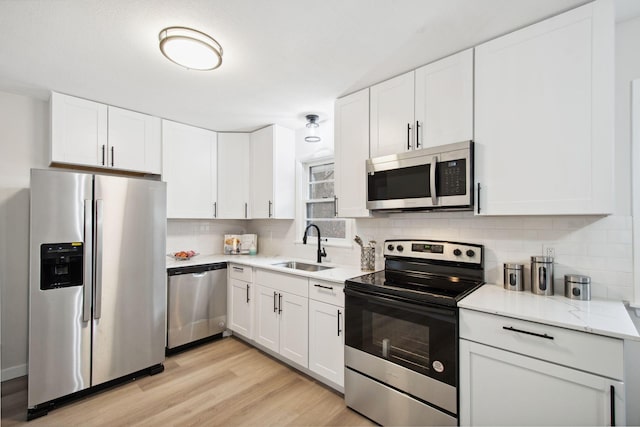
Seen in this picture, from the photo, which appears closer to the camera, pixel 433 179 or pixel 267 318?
pixel 433 179

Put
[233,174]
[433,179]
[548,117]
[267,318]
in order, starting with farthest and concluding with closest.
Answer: [233,174]
[267,318]
[433,179]
[548,117]

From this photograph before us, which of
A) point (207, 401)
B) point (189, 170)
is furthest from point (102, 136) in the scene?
point (207, 401)

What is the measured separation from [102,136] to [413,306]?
3086 mm

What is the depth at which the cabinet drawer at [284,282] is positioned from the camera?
248cm

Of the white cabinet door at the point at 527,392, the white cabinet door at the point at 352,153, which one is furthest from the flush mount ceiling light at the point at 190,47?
the white cabinet door at the point at 527,392

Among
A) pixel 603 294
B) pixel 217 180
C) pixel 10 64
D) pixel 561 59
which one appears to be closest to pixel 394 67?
pixel 561 59

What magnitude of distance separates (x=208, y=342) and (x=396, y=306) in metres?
2.39

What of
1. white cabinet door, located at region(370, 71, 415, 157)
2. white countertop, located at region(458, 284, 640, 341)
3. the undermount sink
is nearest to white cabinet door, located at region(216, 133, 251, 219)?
the undermount sink

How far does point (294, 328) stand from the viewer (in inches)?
101

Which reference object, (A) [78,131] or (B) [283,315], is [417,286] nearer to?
(B) [283,315]

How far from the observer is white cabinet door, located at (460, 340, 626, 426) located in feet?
4.03

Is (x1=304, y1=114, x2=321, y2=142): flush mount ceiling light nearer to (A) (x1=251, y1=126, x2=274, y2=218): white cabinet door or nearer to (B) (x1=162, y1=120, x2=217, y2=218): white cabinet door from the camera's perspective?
(A) (x1=251, y1=126, x2=274, y2=218): white cabinet door

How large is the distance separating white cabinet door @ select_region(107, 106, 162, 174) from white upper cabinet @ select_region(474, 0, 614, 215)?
306 cm

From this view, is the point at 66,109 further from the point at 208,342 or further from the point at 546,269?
the point at 546,269
